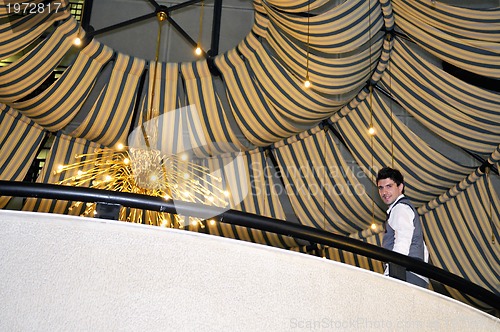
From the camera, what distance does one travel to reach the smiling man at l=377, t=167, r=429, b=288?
3.27m

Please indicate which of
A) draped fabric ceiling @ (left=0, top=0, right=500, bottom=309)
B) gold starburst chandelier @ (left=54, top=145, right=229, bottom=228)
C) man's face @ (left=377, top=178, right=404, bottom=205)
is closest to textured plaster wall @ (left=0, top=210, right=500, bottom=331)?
man's face @ (left=377, top=178, right=404, bottom=205)

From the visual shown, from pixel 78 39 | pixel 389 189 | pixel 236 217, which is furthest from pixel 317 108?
pixel 236 217

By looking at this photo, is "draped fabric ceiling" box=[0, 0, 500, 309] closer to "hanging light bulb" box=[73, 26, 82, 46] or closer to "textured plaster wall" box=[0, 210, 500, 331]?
"hanging light bulb" box=[73, 26, 82, 46]

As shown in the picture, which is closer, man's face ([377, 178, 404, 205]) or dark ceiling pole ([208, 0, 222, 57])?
man's face ([377, 178, 404, 205])

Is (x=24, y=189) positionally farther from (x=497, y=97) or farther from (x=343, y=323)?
(x=497, y=97)

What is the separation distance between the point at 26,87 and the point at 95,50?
785mm

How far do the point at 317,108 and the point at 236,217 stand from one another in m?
3.92

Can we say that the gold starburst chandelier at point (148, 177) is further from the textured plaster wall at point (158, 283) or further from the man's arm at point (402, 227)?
the textured plaster wall at point (158, 283)

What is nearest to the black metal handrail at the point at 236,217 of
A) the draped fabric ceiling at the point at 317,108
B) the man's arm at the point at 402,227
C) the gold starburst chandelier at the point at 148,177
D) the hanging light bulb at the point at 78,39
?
the man's arm at the point at 402,227

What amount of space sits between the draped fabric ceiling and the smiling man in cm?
222

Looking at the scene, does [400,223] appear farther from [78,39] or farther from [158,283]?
[78,39]

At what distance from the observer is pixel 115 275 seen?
2094mm

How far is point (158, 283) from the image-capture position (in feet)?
6.95

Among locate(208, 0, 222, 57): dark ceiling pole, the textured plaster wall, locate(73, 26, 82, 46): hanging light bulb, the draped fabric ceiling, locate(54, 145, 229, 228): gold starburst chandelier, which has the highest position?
locate(208, 0, 222, 57): dark ceiling pole
